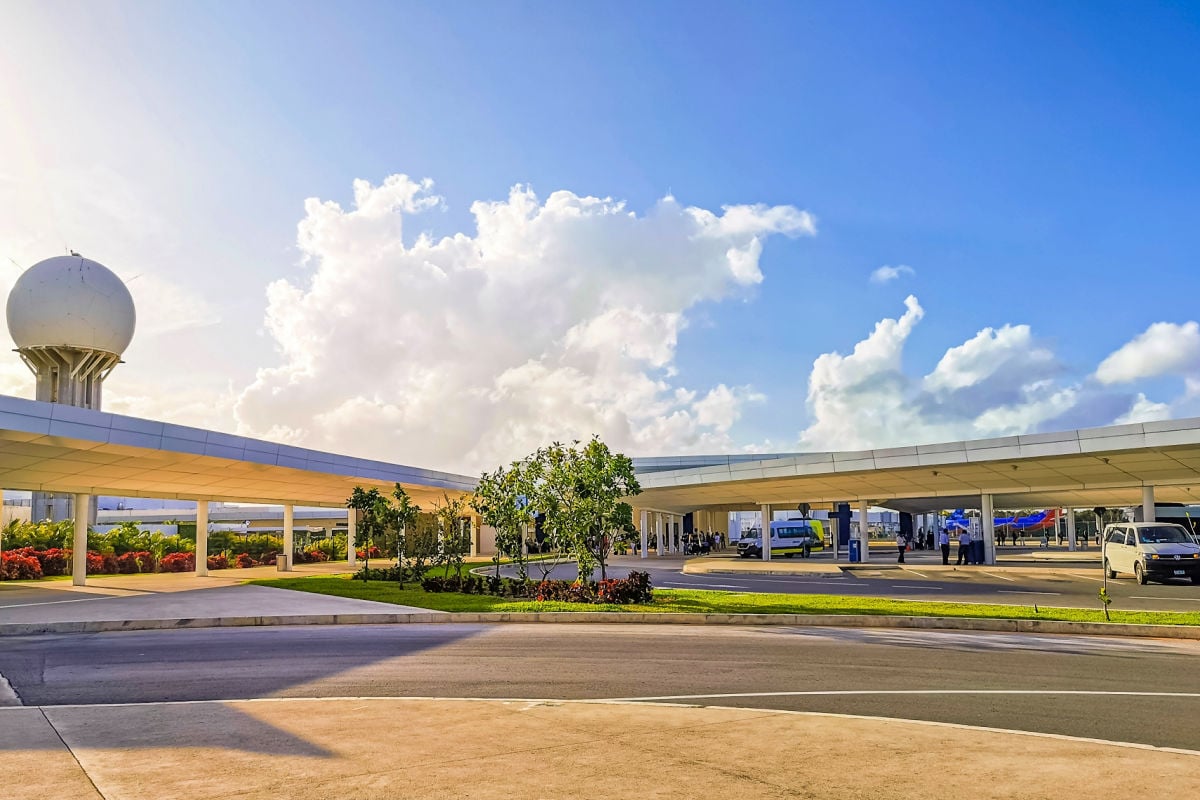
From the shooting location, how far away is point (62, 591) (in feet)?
93.7

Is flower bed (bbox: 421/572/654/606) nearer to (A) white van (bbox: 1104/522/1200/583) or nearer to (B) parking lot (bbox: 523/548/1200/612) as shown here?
(B) parking lot (bbox: 523/548/1200/612)

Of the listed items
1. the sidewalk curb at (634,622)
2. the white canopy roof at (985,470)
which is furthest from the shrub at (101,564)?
the white canopy roof at (985,470)

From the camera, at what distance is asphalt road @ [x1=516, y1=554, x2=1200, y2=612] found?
21.9 meters

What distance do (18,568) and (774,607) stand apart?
3141 centimetres

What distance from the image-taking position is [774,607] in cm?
1988

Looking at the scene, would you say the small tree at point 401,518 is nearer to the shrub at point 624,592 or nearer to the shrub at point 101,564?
the shrub at point 624,592

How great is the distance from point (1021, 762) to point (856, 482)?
1408 inches

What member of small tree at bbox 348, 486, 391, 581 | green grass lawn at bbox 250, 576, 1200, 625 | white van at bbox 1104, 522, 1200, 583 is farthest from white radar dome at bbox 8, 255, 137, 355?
white van at bbox 1104, 522, 1200, 583

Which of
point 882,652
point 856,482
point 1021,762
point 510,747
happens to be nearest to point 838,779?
point 1021,762

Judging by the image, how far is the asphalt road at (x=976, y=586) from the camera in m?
21.9

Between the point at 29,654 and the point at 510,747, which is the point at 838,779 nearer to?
the point at 510,747

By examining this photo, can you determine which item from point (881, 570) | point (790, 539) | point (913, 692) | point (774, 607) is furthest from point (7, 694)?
point (790, 539)

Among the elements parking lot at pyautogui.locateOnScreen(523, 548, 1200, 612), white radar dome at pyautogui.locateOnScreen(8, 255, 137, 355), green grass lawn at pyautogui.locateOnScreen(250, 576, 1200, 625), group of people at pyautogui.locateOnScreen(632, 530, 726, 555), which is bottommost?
group of people at pyautogui.locateOnScreen(632, 530, 726, 555)

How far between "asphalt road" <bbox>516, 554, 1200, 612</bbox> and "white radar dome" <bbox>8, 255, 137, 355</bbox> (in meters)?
25.6
